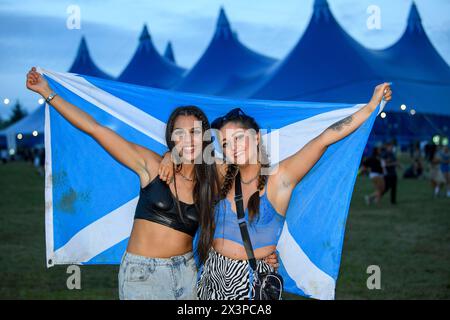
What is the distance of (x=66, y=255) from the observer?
454 cm

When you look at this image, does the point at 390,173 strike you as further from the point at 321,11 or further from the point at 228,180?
the point at 228,180

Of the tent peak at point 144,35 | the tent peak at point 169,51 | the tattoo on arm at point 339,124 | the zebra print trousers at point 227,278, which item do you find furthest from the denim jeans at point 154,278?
the tent peak at point 169,51

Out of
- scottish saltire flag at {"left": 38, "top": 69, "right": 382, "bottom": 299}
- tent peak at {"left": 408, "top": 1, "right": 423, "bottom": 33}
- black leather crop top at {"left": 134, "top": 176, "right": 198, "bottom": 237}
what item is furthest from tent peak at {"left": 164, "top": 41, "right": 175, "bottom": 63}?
black leather crop top at {"left": 134, "top": 176, "right": 198, "bottom": 237}

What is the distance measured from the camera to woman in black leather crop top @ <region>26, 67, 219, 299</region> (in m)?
3.31

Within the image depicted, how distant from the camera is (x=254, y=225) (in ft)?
10.9

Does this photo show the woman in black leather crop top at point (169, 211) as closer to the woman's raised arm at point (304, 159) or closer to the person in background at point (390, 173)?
the woman's raised arm at point (304, 159)

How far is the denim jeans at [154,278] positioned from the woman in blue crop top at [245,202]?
0.41 feet

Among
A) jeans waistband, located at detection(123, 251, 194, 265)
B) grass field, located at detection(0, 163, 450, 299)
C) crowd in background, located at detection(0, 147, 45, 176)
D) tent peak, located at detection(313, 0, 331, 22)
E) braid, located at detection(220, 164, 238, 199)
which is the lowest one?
grass field, located at detection(0, 163, 450, 299)

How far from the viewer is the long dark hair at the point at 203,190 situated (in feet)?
10.9

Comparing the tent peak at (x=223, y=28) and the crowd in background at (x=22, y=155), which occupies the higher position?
the tent peak at (x=223, y=28)

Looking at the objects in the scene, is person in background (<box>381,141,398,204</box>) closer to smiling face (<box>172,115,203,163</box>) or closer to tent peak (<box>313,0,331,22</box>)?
tent peak (<box>313,0,331,22</box>)

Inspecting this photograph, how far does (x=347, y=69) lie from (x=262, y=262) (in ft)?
73.1

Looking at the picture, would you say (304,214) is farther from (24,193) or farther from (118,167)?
(24,193)
